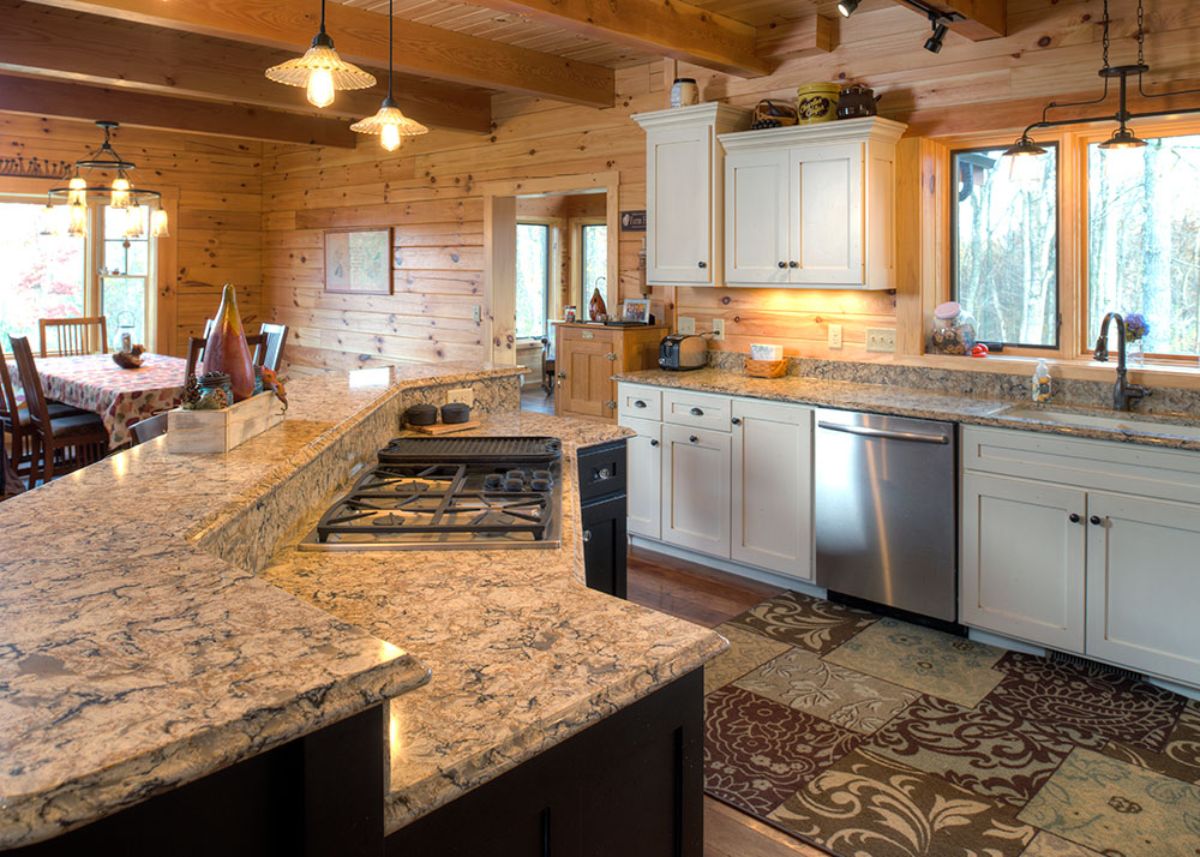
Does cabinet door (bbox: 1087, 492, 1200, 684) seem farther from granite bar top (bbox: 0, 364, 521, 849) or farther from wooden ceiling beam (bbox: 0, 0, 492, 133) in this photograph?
wooden ceiling beam (bbox: 0, 0, 492, 133)

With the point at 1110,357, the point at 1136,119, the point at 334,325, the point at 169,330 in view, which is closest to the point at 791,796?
the point at 1110,357

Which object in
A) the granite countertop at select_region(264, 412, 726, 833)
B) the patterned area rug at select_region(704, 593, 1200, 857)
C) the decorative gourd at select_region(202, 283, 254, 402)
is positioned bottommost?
the patterned area rug at select_region(704, 593, 1200, 857)

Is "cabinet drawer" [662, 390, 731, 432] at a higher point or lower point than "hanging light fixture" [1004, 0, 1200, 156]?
lower

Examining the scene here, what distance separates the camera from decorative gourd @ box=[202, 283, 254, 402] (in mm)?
2201

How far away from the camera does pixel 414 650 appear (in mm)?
1331

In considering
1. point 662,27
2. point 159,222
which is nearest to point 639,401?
point 662,27

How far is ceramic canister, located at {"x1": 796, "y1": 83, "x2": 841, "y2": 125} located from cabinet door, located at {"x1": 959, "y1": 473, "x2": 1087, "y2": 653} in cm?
174

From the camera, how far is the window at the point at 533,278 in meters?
10.0

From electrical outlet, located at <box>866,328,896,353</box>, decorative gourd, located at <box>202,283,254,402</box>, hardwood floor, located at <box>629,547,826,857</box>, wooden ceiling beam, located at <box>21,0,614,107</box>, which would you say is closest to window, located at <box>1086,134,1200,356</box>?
electrical outlet, located at <box>866,328,896,353</box>

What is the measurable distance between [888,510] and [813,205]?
142cm

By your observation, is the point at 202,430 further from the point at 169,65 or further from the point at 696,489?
the point at 169,65

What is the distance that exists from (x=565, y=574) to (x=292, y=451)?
78 cm

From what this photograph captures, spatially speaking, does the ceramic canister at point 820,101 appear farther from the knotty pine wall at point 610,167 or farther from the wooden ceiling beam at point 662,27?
the wooden ceiling beam at point 662,27

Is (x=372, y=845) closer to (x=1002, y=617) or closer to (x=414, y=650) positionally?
(x=414, y=650)
